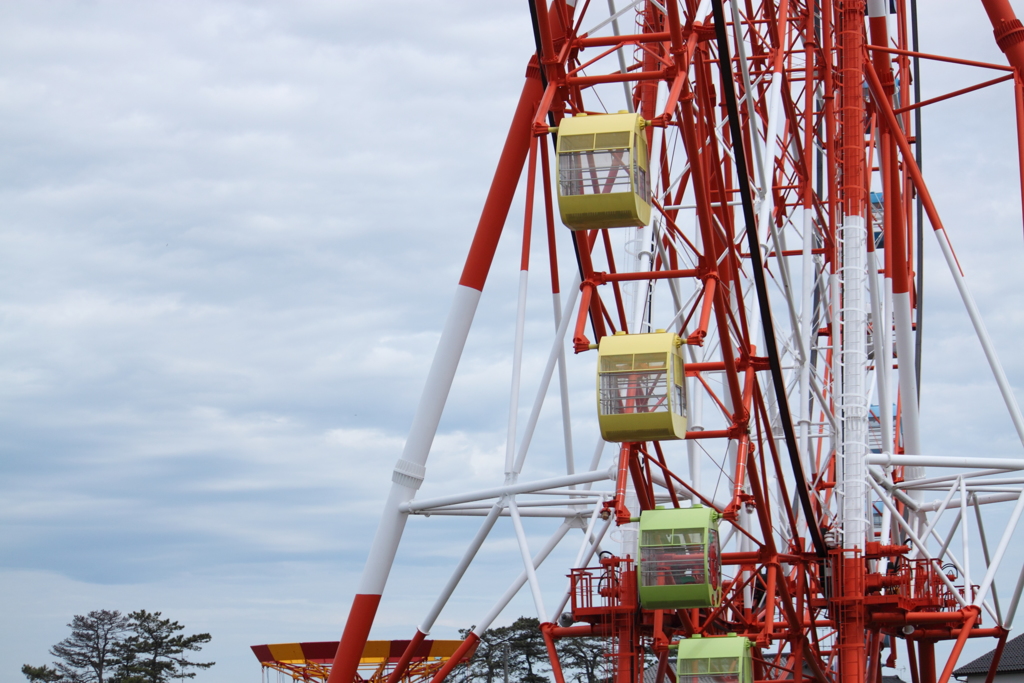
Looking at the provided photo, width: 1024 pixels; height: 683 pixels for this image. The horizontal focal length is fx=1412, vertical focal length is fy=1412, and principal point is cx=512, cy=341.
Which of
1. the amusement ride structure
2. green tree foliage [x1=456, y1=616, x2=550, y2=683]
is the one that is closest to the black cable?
the amusement ride structure

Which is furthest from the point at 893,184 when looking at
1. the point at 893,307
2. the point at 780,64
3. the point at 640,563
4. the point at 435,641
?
the point at 435,641

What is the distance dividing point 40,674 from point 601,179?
4655cm

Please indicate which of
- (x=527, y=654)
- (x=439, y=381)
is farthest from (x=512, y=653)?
(x=439, y=381)

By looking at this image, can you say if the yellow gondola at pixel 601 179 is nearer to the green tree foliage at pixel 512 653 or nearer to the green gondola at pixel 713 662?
the green gondola at pixel 713 662

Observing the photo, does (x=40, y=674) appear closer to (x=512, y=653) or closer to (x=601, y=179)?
(x=512, y=653)

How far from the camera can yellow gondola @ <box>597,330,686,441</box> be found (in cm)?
2123

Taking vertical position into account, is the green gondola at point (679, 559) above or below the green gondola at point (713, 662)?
above

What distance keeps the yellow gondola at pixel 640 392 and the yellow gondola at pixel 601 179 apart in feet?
6.48

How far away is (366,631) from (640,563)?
826 centimetres

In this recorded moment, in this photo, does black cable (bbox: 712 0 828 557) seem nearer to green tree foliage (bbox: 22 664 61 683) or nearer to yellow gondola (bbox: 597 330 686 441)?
yellow gondola (bbox: 597 330 686 441)

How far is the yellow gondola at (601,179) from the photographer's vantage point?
21.0 metres

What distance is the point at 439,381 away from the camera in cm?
2869

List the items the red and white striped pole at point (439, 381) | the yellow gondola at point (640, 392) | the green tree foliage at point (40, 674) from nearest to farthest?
the yellow gondola at point (640, 392), the red and white striped pole at point (439, 381), the green tree foliage at point (40, 674)

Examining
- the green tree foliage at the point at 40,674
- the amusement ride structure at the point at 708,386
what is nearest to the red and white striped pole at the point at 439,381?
the amusement ride structure at the point at 708,386
